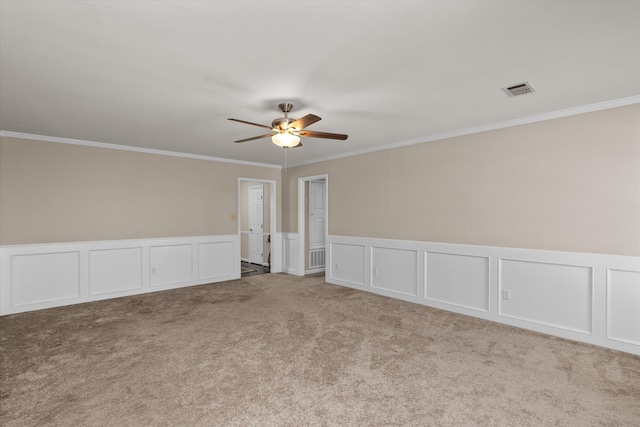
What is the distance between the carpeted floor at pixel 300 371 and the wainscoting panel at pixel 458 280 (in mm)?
263

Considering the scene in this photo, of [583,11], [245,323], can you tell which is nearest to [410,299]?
[245,323]

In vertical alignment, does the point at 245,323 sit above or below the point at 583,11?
below

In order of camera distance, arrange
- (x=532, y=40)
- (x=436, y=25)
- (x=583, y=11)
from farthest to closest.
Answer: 1. (x=532, y=40)
2. (x=436, y=25)
3. (x=583, y=11)

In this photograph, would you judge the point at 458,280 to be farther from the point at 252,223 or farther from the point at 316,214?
the point at 252,223

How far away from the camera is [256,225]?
834 centimetres

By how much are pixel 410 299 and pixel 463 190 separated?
5.88ft

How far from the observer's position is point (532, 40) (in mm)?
2053

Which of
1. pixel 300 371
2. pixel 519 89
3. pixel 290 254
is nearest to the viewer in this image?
pixel 300 371

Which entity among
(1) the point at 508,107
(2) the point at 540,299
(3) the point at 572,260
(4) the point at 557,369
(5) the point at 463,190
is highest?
→ (1) the point at 508,107

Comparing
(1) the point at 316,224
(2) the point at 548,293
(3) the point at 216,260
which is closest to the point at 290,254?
(1) the point at 316,224

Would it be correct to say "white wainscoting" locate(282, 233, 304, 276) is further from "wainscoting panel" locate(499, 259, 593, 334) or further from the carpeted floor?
"wainscoting panel" locate(499, 259, 593, 334)

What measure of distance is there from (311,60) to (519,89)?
6.32 ft

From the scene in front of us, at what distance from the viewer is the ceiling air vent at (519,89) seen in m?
2.75

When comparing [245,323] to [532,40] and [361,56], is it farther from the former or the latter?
[532,40]
